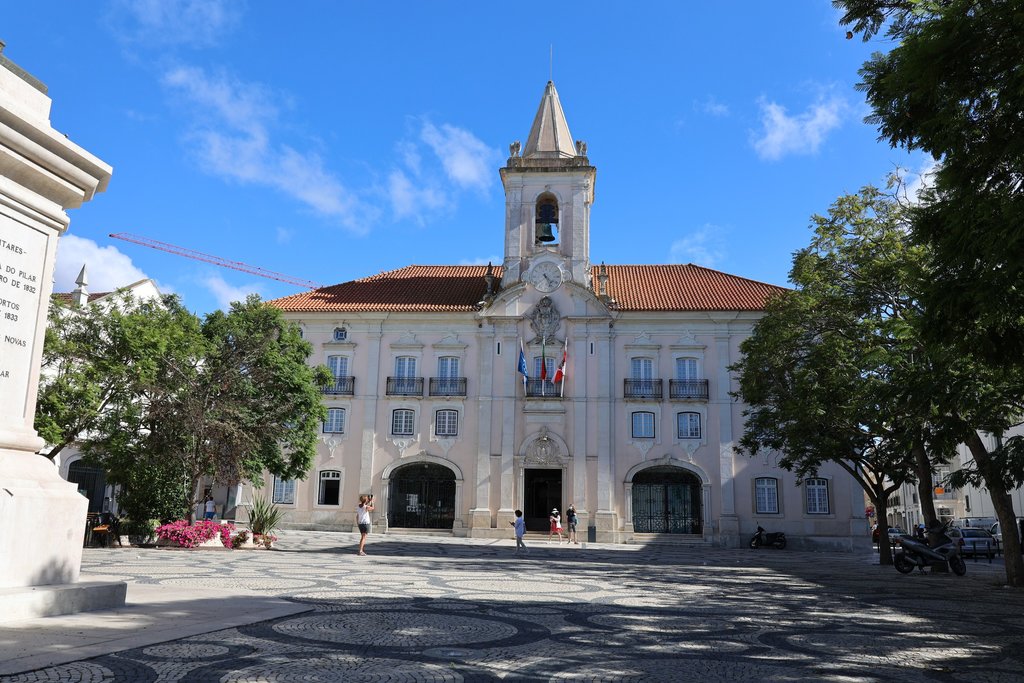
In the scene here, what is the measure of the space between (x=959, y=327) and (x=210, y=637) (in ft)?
22.6

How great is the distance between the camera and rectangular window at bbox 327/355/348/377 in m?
33.9

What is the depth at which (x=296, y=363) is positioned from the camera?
2483cm

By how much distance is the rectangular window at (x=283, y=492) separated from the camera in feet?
107

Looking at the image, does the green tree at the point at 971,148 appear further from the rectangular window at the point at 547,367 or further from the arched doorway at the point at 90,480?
the arched doorway at the point at 90,480

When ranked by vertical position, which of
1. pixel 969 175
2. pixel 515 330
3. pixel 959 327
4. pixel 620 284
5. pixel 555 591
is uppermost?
pixel 620 284

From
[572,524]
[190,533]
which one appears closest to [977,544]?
[572,524]

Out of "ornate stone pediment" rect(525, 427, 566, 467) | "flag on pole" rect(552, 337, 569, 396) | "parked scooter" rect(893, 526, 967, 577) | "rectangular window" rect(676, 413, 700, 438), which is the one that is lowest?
"parked scooter" rect(893, 526, 967, 577)

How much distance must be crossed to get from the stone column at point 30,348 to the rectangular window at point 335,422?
26.7m

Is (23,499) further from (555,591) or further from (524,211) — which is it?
(524,211)

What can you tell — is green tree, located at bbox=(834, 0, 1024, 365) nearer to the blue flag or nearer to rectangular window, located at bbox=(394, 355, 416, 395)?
the blue flag

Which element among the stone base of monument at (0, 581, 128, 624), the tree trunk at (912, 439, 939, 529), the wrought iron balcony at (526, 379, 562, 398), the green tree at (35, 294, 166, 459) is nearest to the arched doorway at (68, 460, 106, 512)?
the green tree at (35, 294, 166, 459)

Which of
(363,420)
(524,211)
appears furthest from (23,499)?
(524,211)

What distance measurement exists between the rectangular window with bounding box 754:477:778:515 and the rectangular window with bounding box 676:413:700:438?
3080 millimetres

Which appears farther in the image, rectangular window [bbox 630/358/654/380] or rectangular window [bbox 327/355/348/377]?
rectangular window [bbox 327/355/348/377]
